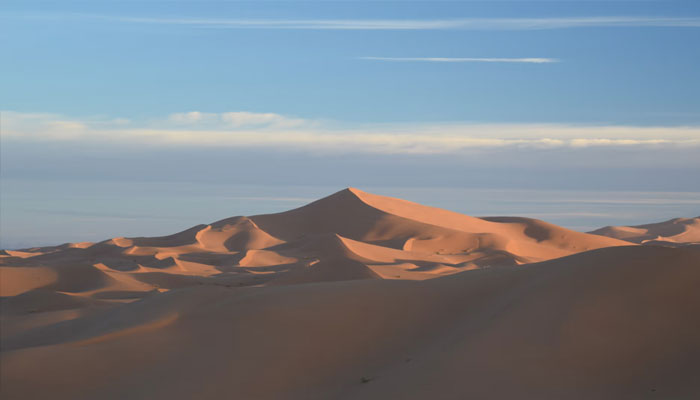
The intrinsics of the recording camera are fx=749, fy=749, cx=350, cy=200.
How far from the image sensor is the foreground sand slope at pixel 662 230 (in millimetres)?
59062

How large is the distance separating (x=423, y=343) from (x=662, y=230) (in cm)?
6040

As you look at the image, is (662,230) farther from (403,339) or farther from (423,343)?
(423,343)

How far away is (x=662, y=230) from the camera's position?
64875mm

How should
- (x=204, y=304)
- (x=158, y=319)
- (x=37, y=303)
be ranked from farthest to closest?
(x=37, y=303), (x=204, y=304), (x=158, y=319)

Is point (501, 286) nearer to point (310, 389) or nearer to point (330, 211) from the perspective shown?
point (310, 389)

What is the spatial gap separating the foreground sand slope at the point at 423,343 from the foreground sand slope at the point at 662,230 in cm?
4991

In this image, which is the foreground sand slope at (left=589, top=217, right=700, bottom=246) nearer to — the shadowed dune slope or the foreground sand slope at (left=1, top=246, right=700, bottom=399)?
the shadowed dune slope

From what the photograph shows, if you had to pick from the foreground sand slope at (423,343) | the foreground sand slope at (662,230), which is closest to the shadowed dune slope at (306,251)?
the foreground sand slope at (423,343)

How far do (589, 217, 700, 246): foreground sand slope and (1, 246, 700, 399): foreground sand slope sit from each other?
164ft

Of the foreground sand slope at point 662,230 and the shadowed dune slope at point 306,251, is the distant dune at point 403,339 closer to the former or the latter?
the shadowed dune slope at point 306,251

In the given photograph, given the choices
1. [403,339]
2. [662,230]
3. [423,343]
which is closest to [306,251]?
[403,339]

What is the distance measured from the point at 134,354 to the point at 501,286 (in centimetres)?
568

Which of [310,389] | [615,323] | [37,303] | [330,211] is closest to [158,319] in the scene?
[310,389]

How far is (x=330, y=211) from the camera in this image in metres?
43.2
